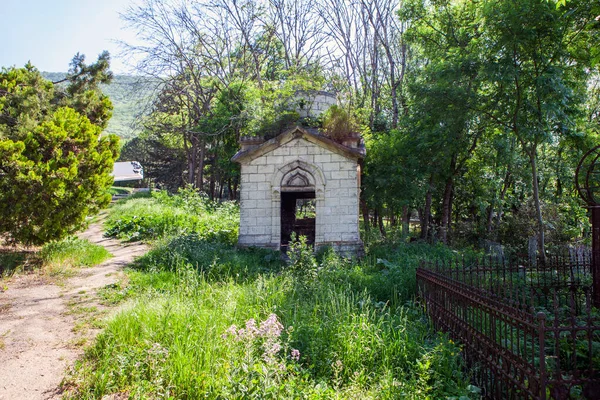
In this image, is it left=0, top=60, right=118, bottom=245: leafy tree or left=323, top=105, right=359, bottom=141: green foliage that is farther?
left=323, top=105, right=359, bottom=141: green foliage

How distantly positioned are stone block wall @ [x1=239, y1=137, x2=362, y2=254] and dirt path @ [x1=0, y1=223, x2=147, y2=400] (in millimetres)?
3495

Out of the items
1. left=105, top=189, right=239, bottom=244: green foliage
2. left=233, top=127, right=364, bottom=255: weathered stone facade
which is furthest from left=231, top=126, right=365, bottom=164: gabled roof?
left=105, top=189, right=239, bottom=244: green foliage

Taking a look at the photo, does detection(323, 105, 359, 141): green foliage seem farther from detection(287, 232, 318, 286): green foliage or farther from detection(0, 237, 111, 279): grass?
detection(0, 237, 111, 279): grass

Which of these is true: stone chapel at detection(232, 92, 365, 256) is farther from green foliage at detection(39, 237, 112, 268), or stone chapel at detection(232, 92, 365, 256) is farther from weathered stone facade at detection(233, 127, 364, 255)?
green foliage at detection(39, 237, 112, 268)

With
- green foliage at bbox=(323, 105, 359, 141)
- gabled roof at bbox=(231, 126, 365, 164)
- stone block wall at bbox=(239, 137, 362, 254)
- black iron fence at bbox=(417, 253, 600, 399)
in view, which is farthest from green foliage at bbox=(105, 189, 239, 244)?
black iron fence at bbox=(417, 253, 600, 399)

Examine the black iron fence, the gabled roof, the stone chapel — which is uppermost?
the gabled roof

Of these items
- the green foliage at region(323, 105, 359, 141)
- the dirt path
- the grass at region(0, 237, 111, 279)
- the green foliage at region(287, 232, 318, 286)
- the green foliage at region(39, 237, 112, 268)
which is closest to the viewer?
the dirt path

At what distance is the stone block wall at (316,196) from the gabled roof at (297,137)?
0.09 m

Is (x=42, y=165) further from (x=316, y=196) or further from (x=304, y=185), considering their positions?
(x=316, y=196)

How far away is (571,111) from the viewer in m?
10.1

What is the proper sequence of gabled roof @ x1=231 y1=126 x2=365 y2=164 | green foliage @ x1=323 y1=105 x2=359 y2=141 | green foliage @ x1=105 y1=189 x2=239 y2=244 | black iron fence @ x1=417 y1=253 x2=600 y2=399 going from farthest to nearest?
1. green foliage @ x1=105 y1=189 x2=239 y2=244
2. green foliage @ x1=323 y1=105 x2=359 y2=141
3. gabled roof @ x1=231 y1=126 x2=365 y2=164
4. black iron fence @ x1=417 y1=253 x2=600 y2=399

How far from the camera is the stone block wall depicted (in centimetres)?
1059

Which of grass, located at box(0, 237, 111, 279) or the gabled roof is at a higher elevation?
the gabled roof

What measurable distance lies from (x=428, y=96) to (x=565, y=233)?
24.0 feet
